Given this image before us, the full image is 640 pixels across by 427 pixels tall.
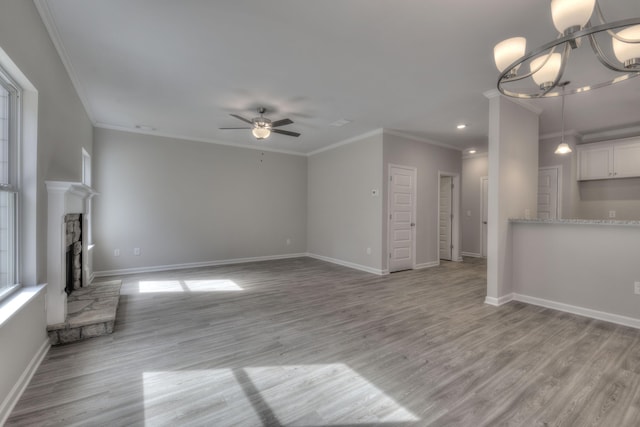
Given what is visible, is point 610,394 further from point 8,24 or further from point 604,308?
point 8,24

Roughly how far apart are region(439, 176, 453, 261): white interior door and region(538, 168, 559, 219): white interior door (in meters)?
1.74

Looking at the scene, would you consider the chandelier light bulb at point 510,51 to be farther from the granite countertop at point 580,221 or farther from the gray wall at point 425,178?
the gray wall at point 425,178

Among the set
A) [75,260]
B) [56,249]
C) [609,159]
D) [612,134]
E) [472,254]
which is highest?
[612,134]

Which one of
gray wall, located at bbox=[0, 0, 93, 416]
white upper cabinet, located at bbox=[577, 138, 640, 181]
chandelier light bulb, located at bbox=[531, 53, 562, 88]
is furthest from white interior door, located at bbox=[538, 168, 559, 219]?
gray wall, located at bbox=[0, 0, 93, 416]

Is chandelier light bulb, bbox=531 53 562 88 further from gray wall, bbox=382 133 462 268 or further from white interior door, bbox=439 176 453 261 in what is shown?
white interior door, bbox=439 176 453 261

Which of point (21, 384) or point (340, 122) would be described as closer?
point (21, 384)

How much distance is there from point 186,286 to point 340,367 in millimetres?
3207

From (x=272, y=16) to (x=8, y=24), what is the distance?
1.66m

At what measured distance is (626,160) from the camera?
16.0 ft

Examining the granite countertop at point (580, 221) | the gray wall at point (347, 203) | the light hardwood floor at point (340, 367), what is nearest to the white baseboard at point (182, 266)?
the gray wall at point (347, 203)

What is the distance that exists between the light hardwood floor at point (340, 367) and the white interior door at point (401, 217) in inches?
71.7

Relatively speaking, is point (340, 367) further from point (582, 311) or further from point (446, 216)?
point (446, 216)

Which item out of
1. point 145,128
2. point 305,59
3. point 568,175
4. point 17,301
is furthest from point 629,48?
point 145,128

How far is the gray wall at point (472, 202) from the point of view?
715 cm
